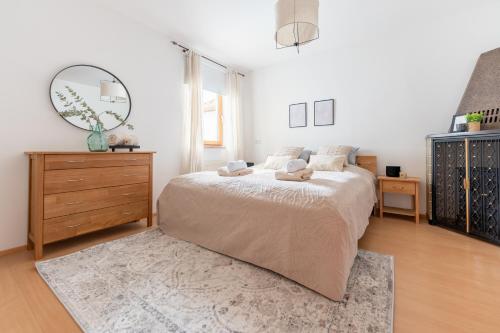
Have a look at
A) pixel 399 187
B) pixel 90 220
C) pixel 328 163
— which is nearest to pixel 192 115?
pixel 90 220

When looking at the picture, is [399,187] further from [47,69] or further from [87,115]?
[47,69]

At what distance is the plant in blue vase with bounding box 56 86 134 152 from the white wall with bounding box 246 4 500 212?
289 centimetres

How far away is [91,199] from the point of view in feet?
7.14

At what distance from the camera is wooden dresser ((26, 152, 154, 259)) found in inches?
74.6

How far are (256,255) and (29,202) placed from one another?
2.24 metres

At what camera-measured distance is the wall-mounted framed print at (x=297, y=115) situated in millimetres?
3936

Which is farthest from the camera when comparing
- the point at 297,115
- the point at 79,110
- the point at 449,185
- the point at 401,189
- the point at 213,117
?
the point at 213,117

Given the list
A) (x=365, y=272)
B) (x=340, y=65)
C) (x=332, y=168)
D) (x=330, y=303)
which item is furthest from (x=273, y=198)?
(x=340, y=65)

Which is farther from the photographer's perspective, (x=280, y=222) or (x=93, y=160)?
(x=93, y=160)

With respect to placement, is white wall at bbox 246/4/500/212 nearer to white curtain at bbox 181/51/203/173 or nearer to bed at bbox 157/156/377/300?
bed at bbox 157/156/377/300

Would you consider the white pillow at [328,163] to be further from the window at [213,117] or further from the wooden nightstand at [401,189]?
the window at [213,117]

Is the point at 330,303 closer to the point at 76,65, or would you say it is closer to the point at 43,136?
the point at 43,136

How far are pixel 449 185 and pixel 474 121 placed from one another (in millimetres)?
720

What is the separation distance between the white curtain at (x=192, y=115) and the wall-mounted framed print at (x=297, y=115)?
1.63 meters
